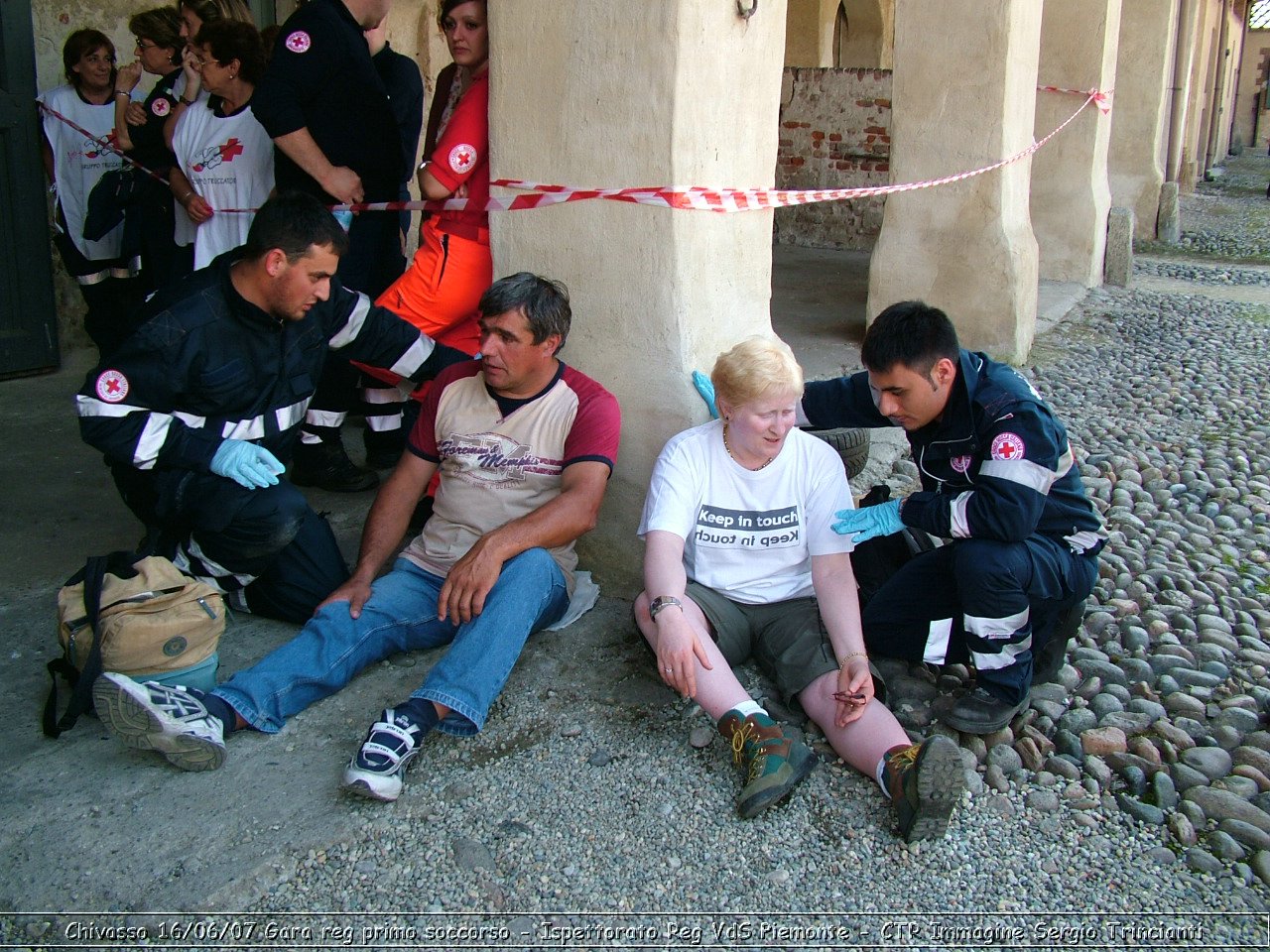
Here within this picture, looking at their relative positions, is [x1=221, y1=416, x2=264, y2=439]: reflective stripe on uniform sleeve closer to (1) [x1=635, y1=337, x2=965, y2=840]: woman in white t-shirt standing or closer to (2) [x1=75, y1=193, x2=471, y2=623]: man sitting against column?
(2) [x1=75, y1=193, x2=471, y2=623]: man sitting against column

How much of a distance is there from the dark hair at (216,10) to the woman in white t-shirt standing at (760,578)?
253cm

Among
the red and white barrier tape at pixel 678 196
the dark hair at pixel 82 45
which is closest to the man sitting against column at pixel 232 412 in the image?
the red and white barrier tape at pixel 678 196

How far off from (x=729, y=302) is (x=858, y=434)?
1.96 ft

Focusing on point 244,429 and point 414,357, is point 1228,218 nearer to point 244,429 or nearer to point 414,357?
point 414,357

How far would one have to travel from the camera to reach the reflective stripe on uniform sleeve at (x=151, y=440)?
295 cm

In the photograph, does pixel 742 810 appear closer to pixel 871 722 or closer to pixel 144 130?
pixel 871 722

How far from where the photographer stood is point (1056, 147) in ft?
29.1

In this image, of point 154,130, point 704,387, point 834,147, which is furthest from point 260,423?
point 834,147

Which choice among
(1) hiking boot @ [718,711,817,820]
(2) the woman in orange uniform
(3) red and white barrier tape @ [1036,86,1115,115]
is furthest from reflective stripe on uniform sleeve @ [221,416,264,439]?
(3) red and white barrier tape @ [1036,86,1115,115]

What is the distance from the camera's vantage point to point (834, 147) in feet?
37.3

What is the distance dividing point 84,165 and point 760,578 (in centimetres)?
404

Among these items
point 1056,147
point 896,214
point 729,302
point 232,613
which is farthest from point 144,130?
point 1056,147

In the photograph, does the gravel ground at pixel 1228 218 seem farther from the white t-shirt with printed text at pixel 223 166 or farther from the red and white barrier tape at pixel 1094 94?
the white t-shirt with printed text at pixel 223 166

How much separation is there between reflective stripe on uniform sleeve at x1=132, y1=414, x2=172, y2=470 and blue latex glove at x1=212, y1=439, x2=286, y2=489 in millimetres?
144
